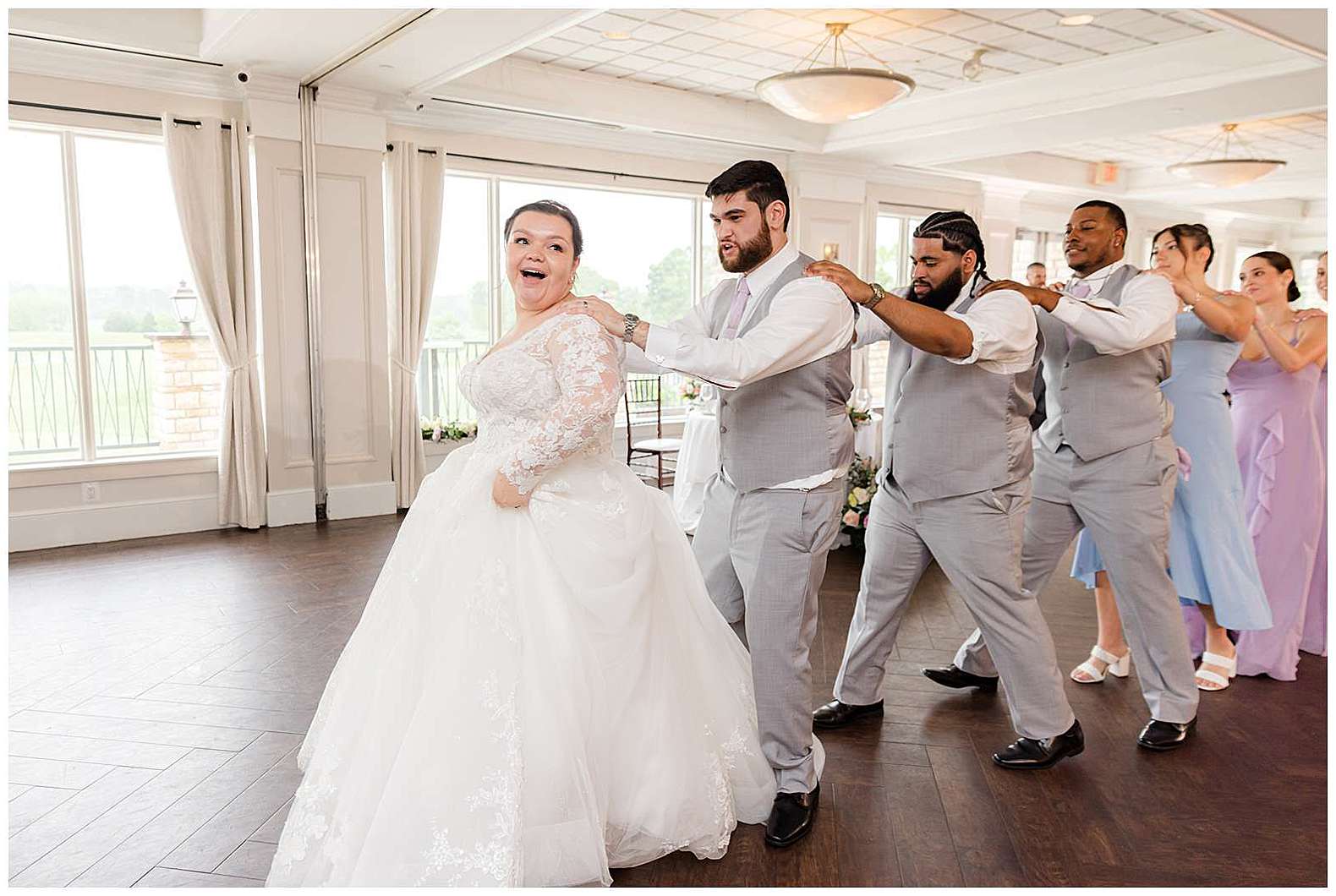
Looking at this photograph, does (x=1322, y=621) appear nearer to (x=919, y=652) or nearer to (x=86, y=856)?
(x=919, y=652)

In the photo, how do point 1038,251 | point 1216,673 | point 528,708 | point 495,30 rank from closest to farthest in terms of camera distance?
point 528,708 < point 1216,673 < point 495,30 < point 1038,251

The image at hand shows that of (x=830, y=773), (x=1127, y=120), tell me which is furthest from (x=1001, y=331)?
(x=1127, y=120)

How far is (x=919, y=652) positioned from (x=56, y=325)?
5675 mm

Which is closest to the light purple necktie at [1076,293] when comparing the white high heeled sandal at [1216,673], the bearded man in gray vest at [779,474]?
the bearded man in gray vest at [779,474]

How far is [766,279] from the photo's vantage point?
2.70 meters

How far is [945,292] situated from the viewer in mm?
3123

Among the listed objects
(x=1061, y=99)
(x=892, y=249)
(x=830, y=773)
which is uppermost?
(x=1061, y=99)

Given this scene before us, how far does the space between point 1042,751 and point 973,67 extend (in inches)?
220

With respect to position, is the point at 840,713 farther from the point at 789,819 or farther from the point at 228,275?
the point at 228,275

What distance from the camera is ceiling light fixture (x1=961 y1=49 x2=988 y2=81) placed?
6961 mm

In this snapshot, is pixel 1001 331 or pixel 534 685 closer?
pixel 534 685

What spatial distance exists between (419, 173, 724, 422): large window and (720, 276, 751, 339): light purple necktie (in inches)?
189

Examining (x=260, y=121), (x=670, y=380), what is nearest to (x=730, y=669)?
(x=260, y=121)

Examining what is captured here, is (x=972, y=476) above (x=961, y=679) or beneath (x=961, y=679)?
above
